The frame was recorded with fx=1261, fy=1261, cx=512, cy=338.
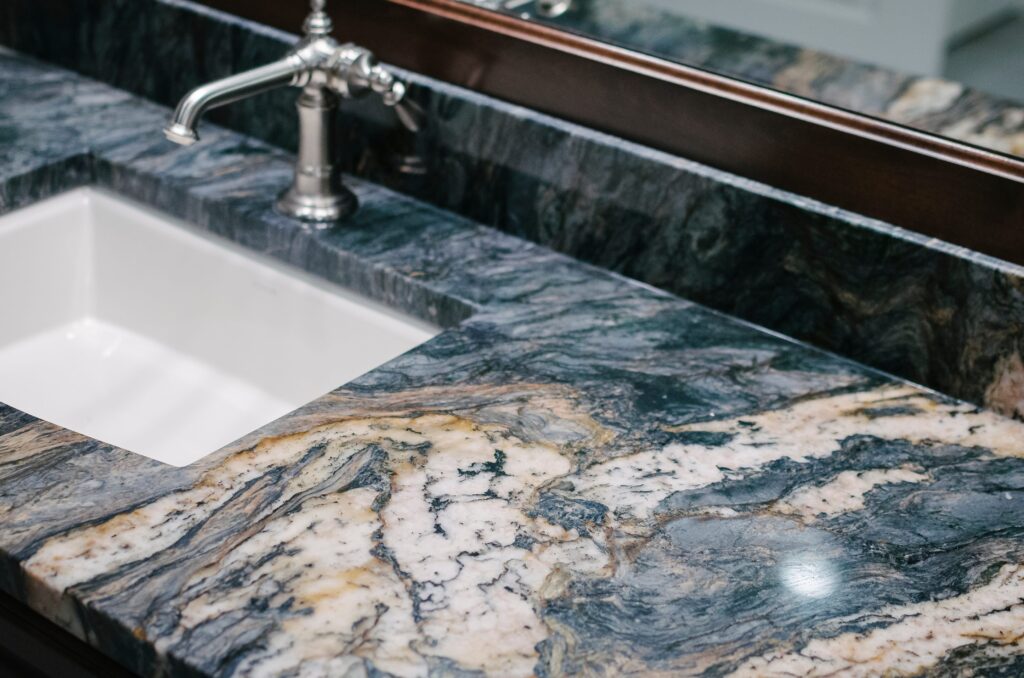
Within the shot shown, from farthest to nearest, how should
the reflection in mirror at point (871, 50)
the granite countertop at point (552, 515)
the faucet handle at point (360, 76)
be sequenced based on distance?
the faucet handle at point (360, 76), the reflection in mirror at point (871, 50), the granite countertop at point (552, 515)

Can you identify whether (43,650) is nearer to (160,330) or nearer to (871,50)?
(160,330)

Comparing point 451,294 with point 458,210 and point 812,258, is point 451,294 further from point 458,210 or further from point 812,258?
point 812,258

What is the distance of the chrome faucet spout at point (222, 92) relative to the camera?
3.34ft

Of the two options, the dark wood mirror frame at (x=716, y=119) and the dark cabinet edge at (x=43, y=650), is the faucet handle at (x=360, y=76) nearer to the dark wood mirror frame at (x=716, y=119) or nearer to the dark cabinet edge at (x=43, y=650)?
the dark wood mirror frame at (x=716, y=119)

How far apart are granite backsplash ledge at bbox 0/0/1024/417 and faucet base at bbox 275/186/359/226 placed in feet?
0.27

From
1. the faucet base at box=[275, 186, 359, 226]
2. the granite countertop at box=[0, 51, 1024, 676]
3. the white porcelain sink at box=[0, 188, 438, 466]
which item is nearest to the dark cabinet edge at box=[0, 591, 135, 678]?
the granite countertop at box=[0, 51, 1024, 676]

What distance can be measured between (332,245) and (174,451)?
0.78 feet

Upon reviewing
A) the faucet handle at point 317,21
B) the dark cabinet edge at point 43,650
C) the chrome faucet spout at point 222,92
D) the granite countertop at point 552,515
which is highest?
the faucet handle at point 317,21

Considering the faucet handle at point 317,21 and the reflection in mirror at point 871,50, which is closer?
the reflection in mirror at point 871,50

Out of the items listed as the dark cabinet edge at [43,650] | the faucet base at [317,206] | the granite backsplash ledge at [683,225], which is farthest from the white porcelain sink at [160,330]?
the dark cabinet edge at [43,650]

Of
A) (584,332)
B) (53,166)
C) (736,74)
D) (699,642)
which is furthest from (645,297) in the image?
(53,166)

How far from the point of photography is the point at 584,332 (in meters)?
1.08

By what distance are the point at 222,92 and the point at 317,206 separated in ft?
0.56

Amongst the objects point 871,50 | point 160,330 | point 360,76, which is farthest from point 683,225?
point 160,330
